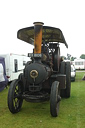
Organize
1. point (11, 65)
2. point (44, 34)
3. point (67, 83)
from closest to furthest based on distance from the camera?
point (44, 34) < point (67, 83) < point (11, 65)

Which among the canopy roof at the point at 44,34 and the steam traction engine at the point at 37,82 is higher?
the canopy roof at the point at 44,34

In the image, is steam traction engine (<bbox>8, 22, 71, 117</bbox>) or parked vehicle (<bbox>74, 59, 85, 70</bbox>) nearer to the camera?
steam traction engine (<bbox>8, 22, 71, 117</bbox>)

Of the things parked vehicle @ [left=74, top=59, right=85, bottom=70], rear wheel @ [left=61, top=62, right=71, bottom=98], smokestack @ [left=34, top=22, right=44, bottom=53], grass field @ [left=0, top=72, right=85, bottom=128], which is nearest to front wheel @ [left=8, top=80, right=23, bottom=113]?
grass field @ [left=0, top=72, right=85, bottom=128]

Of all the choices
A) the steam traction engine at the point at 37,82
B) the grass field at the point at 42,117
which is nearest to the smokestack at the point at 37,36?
the steam traction engine at the point at 37,82

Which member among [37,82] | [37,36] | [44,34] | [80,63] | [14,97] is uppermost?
[44,34]

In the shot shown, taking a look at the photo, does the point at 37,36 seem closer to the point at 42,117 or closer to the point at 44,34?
the point at 44,34

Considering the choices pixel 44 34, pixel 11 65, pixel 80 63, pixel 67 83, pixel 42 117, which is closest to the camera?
pixel 42 117

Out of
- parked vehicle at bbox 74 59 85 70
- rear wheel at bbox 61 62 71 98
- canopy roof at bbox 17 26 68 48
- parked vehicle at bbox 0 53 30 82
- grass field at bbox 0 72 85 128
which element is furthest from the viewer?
parked vehicle at bbox 74 59 85 70

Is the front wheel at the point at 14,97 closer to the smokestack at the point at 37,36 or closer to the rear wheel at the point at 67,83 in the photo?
the smokestack at the point at 37,36

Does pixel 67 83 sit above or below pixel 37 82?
below

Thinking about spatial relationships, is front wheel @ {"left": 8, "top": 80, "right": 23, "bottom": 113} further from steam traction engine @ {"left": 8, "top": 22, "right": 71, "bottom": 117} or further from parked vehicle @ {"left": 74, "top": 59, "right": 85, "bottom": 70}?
parked vehicle @ {"left": 74, "top": 59, "right": 85, "bottom": 70}

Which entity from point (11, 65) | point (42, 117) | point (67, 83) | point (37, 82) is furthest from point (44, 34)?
point (11, 65)

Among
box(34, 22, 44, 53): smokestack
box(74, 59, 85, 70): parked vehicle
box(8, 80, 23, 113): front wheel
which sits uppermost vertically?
box(34, 22, 44, 53): smokestack

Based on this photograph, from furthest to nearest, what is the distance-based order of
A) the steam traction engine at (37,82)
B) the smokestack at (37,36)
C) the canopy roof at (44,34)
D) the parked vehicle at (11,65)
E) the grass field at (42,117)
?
the parked vehicle at (11,65) → the canopy roof at (44,34) → the smokestack at (37,36) → the steam traction engine at (37,82) → the grass field at (42,117)
